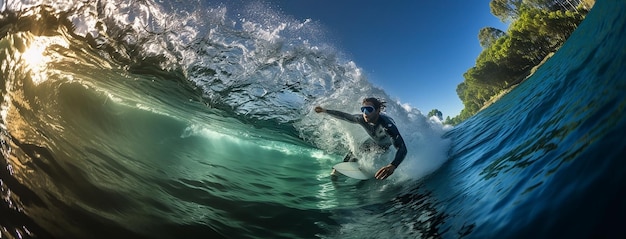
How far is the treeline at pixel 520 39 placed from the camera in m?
33.8

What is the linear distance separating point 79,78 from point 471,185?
15816 millimetres

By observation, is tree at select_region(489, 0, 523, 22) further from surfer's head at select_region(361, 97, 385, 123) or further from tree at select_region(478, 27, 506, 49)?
surfer's head at select_region(361, 97, 385, 123)

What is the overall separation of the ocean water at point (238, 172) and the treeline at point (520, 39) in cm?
2810

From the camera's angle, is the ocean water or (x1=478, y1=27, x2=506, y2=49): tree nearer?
the ocean water

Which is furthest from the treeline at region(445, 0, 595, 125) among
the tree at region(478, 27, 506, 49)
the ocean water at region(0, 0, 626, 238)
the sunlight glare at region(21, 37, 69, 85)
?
the sunlight glare at region(21, 37, 69, 85)

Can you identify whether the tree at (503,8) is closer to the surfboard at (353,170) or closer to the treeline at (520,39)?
the treeline at (520,39)

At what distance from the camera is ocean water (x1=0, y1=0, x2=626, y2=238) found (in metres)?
3.36

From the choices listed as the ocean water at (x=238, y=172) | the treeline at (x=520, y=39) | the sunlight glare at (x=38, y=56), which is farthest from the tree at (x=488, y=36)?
the sunlight glare at (x=38, y=56)

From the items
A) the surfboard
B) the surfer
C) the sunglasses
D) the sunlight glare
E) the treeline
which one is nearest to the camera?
the surfer

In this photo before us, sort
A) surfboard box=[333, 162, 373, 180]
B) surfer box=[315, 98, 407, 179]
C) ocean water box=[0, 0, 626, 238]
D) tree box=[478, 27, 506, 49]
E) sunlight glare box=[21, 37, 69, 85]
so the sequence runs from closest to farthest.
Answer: ocean water box=[0, 0, 626, 238], surfer box=[315, 98, 407, 179], surfboard box=[333, 162, 373, 180], sunlight glare box=[21, 37, 69, 85], tree box=[478, 27, 506, 49]

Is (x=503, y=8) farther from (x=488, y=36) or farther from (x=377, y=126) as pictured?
(x=377, y=126)

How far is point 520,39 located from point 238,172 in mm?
45476

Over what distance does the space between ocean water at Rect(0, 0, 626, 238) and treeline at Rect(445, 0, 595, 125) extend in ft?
92.2


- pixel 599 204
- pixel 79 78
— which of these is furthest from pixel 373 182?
pixel 79 78
